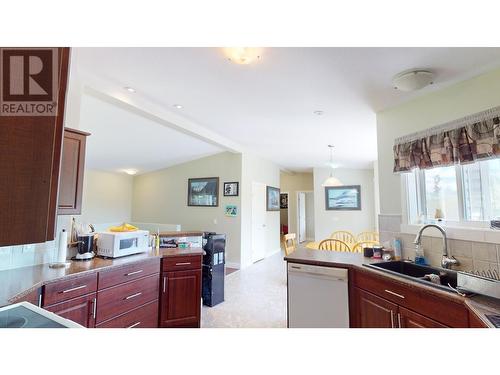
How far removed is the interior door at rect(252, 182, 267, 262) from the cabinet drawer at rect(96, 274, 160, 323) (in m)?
3.61

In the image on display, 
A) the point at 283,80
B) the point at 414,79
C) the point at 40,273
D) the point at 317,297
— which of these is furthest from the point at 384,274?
the point at 40,273

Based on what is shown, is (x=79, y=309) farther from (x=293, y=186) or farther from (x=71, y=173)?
(x=293, y=186)

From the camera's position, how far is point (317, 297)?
7.34 ft

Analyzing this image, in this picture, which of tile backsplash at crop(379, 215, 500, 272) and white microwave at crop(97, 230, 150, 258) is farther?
white microwave at crop(97, 230, 150, 258)

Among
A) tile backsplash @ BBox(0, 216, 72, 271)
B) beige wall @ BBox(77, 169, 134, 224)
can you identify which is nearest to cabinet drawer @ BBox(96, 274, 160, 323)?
tile backsplash @ BBox(0, 216, 72, 271)

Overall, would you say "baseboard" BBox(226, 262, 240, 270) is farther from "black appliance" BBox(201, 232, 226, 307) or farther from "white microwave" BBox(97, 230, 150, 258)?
"white microwave" BBox(97, 230, 150, 258)

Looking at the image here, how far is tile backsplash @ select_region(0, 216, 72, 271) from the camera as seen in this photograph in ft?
6.00

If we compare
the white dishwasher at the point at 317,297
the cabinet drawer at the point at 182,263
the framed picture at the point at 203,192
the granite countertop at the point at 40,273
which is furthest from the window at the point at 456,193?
the framed picture at the point at 203,192

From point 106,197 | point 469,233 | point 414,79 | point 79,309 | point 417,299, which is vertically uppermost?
point 414,79

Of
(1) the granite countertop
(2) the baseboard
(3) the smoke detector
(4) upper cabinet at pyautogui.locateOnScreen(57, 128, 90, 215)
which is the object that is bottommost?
(2) the baseboard

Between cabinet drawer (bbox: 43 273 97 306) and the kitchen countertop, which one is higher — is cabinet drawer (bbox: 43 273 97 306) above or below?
below

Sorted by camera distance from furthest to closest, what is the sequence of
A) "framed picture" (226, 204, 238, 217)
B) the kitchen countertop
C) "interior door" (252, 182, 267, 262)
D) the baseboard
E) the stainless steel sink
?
"interior door" (252, 182, 267, 262) < "framed picture" (226, 204, 238, 217) < the baseboard < the stainless steel sink < the kitchen countertop

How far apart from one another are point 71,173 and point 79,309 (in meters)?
1.11
